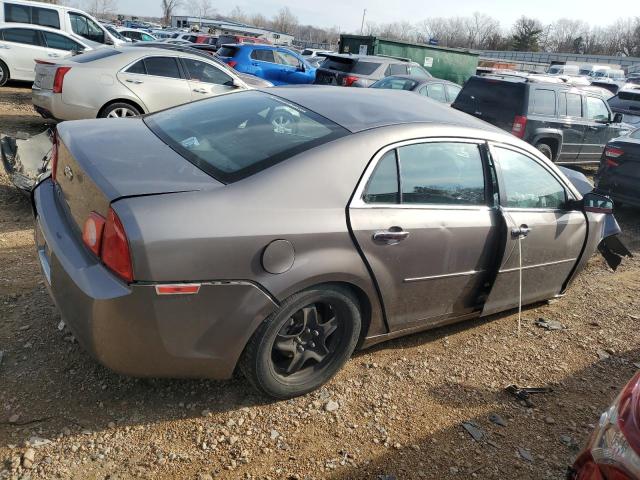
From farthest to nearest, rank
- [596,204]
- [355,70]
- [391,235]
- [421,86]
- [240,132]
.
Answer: [355,70] → [421,86] → [596,204] → [240,132] → [391,235]

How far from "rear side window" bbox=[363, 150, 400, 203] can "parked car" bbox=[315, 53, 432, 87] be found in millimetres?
10065

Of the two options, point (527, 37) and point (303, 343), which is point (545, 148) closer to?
point (303, 343)

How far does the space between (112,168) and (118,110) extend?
5.83m

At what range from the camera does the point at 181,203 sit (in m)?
2.27

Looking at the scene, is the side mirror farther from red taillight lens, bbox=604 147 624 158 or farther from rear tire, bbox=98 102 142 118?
rear tire, bbox=98 102 142 118

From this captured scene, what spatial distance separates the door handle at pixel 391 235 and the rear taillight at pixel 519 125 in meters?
6.76

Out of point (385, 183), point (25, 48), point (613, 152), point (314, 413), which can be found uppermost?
point (25, 48)

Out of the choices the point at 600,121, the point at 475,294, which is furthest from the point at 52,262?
the point at 600,121

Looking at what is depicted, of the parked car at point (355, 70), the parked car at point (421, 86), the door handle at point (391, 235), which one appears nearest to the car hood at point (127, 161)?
the door handle at point (391, 235)

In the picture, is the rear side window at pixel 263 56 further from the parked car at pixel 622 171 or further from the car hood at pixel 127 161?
the car hood at pixel 127 161

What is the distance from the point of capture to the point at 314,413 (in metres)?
2.84

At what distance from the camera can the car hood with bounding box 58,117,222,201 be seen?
7.68ft

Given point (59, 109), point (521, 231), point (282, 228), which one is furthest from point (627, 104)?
point (282, 228)

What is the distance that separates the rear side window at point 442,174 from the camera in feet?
9.66
